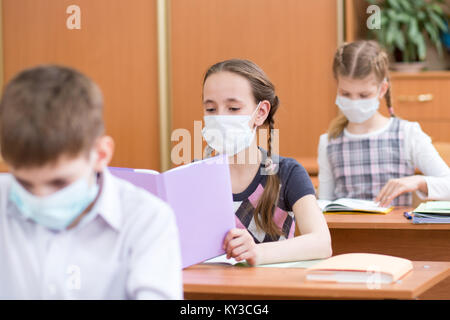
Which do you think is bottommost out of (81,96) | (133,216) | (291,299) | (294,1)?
(291,299)

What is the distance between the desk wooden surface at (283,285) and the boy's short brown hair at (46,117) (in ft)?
1.44

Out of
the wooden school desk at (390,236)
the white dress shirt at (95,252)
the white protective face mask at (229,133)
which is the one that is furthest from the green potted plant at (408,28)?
the white dress shirt at (95,252)

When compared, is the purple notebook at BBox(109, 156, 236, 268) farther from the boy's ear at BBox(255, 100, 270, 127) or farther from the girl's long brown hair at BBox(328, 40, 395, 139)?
the girl's long brown hair at BBox(328, 40, 395, 139)

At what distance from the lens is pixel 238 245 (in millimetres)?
1448

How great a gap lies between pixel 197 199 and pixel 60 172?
485mm

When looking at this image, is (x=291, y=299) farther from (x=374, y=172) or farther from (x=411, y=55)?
(x=411, y=55)

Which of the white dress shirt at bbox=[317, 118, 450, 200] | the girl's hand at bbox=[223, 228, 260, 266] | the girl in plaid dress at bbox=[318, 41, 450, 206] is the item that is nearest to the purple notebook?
the girl's hand at bbox=[223, 228, 260, 266]

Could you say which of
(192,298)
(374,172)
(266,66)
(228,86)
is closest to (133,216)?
(192,298)

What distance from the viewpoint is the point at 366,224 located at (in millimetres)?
1974

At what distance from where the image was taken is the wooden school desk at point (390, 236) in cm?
197

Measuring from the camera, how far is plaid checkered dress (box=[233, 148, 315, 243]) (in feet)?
5.86

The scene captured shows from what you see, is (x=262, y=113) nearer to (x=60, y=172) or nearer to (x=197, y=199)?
(x=197, y=199)

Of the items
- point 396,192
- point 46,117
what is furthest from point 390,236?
point 46,117

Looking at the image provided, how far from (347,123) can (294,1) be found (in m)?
1.49
